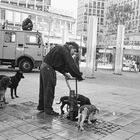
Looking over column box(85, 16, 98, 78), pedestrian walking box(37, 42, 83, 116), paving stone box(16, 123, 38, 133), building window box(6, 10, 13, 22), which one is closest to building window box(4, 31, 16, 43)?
column box(85, 16, 98, 78)

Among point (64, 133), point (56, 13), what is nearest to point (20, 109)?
point (64, 133)

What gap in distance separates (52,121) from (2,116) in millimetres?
1072

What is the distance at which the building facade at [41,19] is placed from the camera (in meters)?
37.7

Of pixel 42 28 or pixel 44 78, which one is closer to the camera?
pixel 44 78

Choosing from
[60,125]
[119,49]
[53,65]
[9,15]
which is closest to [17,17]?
[9,15]

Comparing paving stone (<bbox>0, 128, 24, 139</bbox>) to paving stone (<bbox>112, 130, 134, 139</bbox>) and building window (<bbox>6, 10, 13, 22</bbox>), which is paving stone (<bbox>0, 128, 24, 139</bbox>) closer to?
paving stone (<bbox>112, 130, 134, 139</bbox>)

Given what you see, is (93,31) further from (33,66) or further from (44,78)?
(44,78)

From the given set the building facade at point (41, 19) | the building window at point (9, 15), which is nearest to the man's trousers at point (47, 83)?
the building facade at point (41, 19)

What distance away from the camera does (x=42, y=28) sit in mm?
40719

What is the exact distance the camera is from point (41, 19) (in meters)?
41.7

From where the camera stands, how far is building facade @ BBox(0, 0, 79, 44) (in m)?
37.7

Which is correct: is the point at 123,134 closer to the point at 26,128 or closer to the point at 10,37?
the point at 26,128

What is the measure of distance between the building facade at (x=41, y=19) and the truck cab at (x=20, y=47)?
2025cm

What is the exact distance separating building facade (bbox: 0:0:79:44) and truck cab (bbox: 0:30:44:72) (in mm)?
20247
